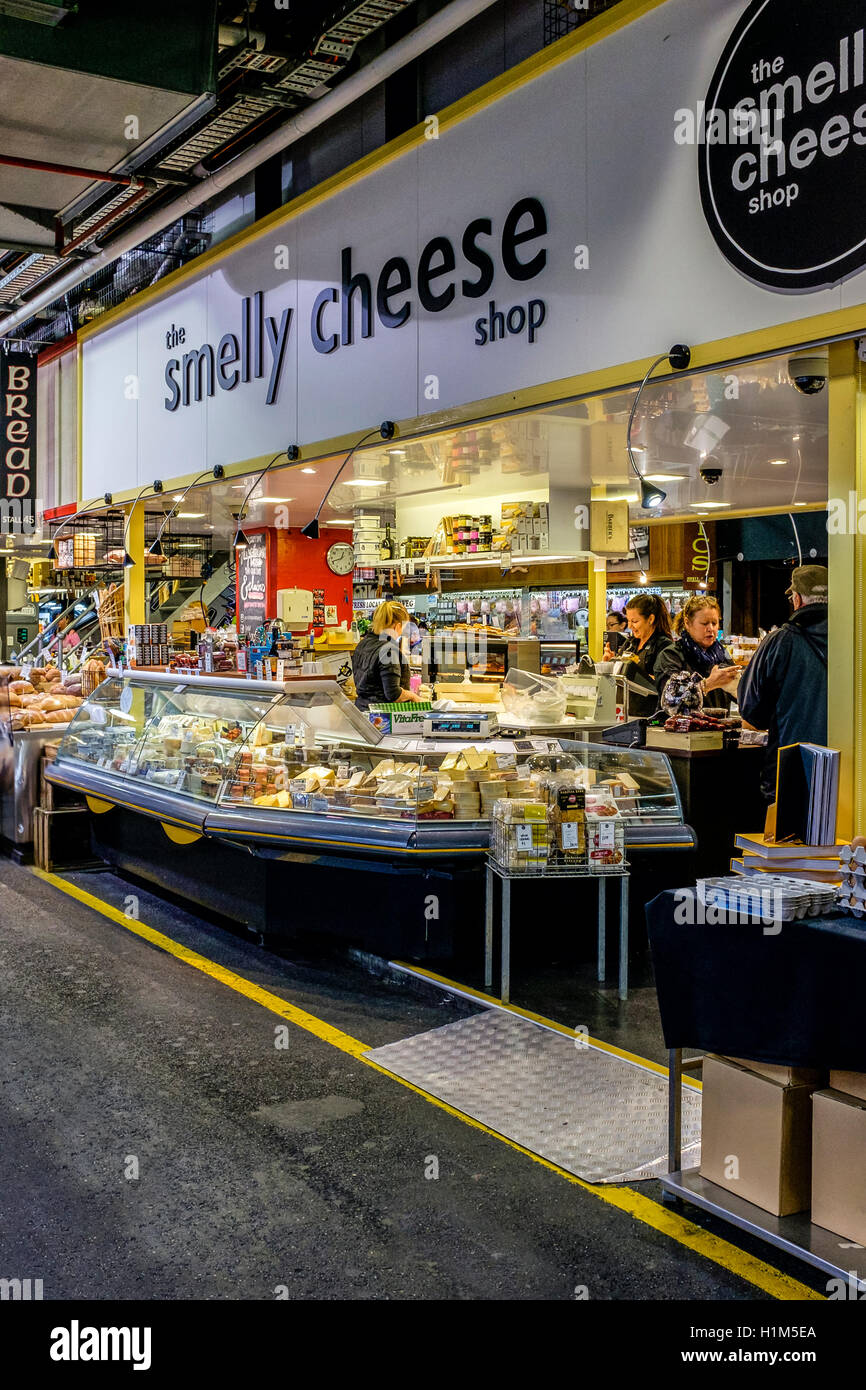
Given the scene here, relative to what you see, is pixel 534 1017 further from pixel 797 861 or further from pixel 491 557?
pixel 491 557

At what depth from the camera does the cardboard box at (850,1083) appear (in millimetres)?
3111

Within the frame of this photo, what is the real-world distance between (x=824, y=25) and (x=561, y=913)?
13.5 ft

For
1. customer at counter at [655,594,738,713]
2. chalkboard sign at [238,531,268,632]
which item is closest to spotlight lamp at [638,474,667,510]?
customer at counter at [655,594,738,713]

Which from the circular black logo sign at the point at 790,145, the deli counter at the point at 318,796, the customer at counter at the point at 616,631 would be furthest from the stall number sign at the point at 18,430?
the circular black logo sign at the point at 790,145

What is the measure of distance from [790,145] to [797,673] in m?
2.38

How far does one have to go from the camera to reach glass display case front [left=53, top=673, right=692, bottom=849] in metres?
5.50

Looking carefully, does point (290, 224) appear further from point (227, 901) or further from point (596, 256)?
point (227, 901)

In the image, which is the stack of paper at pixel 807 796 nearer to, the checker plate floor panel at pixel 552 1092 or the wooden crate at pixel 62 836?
the checker plate floor panel at pixel 552 1092

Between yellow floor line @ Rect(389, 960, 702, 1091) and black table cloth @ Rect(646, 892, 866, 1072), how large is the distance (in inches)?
43.2

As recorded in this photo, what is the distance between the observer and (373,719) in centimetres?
732

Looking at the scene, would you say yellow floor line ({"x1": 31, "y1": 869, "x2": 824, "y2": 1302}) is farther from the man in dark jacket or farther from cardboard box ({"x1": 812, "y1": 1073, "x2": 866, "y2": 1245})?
the man in dark jacket

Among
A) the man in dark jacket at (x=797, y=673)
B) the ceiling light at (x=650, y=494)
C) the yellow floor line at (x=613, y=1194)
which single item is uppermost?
the ceiling light at (x=650, y=494)

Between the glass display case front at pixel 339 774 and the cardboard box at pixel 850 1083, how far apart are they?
2272 mm
